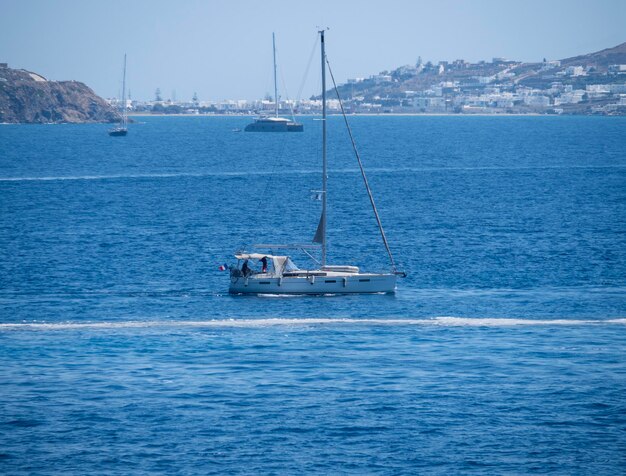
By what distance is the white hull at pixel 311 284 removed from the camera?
78750 mm

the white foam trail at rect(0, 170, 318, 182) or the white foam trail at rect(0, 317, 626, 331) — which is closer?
the white foam trail at rect(0, 317, 626, 331)

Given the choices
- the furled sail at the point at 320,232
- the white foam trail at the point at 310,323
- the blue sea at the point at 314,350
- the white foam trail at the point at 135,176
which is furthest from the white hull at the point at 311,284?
the white foam trail at the point at 135,176

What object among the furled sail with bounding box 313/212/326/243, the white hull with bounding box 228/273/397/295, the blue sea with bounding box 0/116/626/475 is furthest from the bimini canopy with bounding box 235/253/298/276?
the furled sail with bounding box 313/212/326/243

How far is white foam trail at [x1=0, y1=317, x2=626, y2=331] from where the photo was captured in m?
70.5

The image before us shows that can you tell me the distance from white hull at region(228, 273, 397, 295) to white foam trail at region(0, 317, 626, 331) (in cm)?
673

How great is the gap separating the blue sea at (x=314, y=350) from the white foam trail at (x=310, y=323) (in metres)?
0.24

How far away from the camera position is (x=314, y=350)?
65.2 m

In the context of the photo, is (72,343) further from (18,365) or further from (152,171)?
(152,171)

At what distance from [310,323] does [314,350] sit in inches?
243

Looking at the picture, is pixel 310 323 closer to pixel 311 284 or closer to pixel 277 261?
pixel 311 284

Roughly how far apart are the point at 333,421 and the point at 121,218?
73.1 metres

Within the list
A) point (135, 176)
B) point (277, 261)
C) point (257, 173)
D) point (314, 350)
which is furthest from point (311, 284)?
point (257, 173)

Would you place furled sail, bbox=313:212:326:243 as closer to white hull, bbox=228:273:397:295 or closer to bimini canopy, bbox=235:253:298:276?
bimini canopy, bbox=235:253:298:276

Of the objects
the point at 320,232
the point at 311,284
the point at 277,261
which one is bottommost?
the point at 311,284
